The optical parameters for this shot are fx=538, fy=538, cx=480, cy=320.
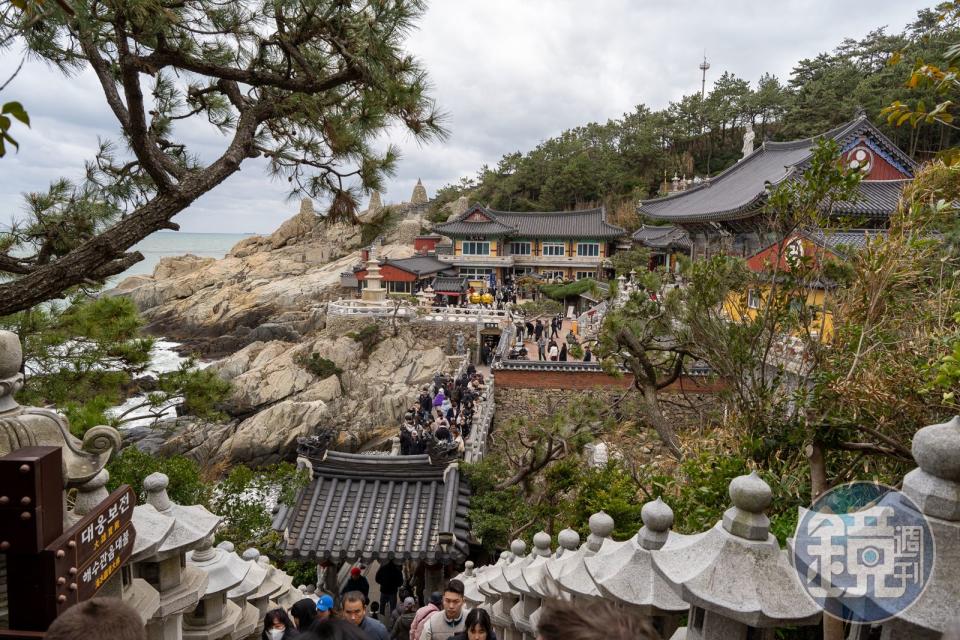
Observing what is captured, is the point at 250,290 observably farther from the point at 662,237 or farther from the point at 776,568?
the point at 776,568

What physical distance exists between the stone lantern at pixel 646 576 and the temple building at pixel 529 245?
34551 mm

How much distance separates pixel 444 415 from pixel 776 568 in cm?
1287

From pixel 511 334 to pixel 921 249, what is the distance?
60.7ft

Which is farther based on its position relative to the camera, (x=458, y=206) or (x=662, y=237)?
(x=458, y=206)

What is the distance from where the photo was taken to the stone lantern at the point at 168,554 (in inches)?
104

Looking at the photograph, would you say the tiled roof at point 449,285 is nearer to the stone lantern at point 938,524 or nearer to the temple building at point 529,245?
the temple building at point 529,245

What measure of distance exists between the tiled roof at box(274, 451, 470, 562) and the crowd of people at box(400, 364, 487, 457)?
314 cm

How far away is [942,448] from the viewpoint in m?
1.49

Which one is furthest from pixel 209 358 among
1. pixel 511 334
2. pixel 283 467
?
pixel 283 467

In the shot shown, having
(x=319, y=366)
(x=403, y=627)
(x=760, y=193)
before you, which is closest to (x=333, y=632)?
(x=403, y=627)

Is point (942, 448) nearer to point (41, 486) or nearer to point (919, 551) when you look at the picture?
point (919, 551)

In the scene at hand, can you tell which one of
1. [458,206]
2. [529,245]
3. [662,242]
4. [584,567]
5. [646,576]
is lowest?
[584,567]

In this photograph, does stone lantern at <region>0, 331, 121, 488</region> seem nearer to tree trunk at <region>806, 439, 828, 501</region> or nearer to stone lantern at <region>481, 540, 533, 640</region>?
stone lantern at <region>481, 540, 533, 640</region>

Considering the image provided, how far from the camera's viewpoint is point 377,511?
698 cm
